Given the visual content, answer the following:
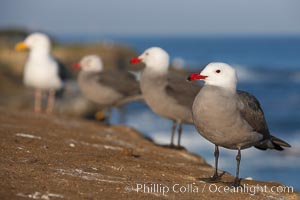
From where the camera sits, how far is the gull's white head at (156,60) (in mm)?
11430

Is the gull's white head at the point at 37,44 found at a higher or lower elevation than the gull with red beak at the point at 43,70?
higher

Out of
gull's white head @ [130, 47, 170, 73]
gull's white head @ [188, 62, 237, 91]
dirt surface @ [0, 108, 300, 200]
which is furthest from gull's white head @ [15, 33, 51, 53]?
gull's white head @ [188, 62, 237, 91]

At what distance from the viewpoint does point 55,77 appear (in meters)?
15.2

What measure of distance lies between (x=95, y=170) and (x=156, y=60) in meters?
4.34

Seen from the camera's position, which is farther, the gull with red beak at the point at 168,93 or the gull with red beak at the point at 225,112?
the gull with red beak at the point at 168,93

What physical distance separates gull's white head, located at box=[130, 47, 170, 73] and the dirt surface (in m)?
1.34

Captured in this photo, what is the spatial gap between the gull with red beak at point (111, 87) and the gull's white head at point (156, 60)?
2.15 meters

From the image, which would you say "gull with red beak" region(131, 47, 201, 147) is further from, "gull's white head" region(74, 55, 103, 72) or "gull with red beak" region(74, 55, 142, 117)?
"gull's white head" region(74, 55, 103, 72)

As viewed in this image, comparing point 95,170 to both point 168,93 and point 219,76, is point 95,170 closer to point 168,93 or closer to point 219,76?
point 219,76

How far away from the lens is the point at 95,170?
24.5 ft

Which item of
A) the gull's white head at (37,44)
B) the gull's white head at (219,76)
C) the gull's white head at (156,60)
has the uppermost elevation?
the gull's white head at (37,44)

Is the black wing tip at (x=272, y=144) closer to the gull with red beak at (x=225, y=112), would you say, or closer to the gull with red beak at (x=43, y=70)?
the gull with red beak at (x=225, y=112)

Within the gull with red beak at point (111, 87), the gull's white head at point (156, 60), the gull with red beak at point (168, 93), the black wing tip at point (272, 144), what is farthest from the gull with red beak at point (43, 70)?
the black wing tip at point (272, 144)

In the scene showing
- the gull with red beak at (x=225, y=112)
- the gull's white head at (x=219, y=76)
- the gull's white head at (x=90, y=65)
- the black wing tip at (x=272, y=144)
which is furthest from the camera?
the gull's white head at (x=90, y=65)
